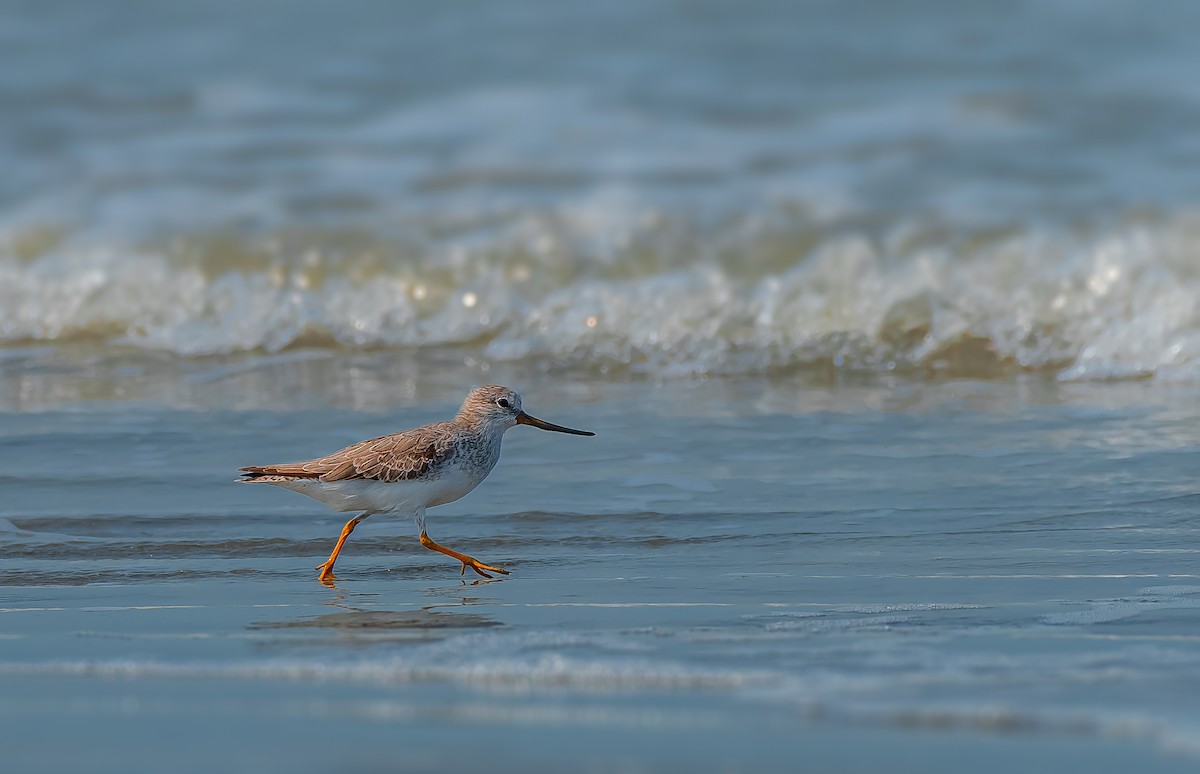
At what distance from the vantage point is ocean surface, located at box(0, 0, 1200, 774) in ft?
11.7

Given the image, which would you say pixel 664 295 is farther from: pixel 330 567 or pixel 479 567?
pixel 330 567

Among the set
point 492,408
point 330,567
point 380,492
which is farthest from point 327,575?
point 492,408

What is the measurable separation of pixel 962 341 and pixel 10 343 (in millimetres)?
6805

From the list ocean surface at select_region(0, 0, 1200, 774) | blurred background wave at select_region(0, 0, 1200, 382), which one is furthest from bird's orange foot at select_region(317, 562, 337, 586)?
blurred background wave at select_region(0, 0, 1200, 382)

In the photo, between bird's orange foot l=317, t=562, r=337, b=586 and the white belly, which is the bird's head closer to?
the white belly

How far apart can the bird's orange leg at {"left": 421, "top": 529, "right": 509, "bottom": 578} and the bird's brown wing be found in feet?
0.85

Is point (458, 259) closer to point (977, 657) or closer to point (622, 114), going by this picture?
point (622, 114)

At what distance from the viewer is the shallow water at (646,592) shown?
10.7ft

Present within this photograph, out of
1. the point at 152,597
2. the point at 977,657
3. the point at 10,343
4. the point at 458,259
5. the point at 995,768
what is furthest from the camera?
the point at 458,259

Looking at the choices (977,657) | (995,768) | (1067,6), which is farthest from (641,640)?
(1067,6)

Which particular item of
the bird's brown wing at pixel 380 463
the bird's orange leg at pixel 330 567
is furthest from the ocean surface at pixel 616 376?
the bird's brown wing at pixel 380 463

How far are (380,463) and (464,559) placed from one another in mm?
504

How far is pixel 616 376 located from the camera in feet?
33.0

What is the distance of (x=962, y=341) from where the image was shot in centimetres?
1056
